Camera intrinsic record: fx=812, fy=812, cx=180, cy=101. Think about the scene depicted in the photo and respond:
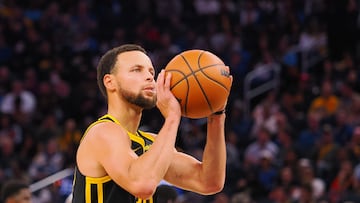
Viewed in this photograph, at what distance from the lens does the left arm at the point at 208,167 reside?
4.81 meters

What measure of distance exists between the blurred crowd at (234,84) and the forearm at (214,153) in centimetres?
611

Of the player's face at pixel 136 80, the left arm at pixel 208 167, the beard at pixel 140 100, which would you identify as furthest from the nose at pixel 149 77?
the left arm at pixel 208 167

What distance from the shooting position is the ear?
4617 mm

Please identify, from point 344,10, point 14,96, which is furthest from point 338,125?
point 14,96

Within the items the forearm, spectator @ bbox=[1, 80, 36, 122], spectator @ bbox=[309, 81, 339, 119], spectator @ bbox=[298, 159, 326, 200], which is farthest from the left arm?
spectator @ bbox=[1, 80, 36, 122]

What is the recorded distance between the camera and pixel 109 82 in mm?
4637

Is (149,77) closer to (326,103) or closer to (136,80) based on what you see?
(136,80)

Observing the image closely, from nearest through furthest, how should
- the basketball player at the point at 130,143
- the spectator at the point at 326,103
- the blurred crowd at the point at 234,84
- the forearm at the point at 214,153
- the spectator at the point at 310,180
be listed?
the basketball player at the point at 130,143 < the forearm at the point at 214,153 < the spectator at the point at 310,180 < the blurred crowd at the point at 234,84 < the spectator at the point at 326,103

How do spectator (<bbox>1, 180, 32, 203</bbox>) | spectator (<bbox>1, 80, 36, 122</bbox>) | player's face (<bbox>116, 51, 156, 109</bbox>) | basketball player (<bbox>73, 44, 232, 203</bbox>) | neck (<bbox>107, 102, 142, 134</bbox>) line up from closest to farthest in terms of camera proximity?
1. basketball player (<bbox>73, 44, 232, 203</bbox>)
2. player's face (<bbox>116, 51, 156, 109</bbox>)
3. neck (<bbox>107, 102, 142, 134</bbox>)
4. spectator (<bbox>1, 180, 32, 203</bbox>)
5. spectator (<bbox>1, 80, 36, 122</bbox>)

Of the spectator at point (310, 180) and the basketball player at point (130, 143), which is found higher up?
the basketball player at point (130, 143)

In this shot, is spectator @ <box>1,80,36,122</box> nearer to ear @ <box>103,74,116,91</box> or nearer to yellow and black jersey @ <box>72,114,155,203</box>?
ear @ <box>103,74,116,91</box>

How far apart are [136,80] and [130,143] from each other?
0.35 meters

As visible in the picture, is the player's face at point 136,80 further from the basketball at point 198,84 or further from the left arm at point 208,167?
the left arm at point 208,167

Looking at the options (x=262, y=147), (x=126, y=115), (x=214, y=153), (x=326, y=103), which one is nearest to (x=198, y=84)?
(x=126, y=115)
